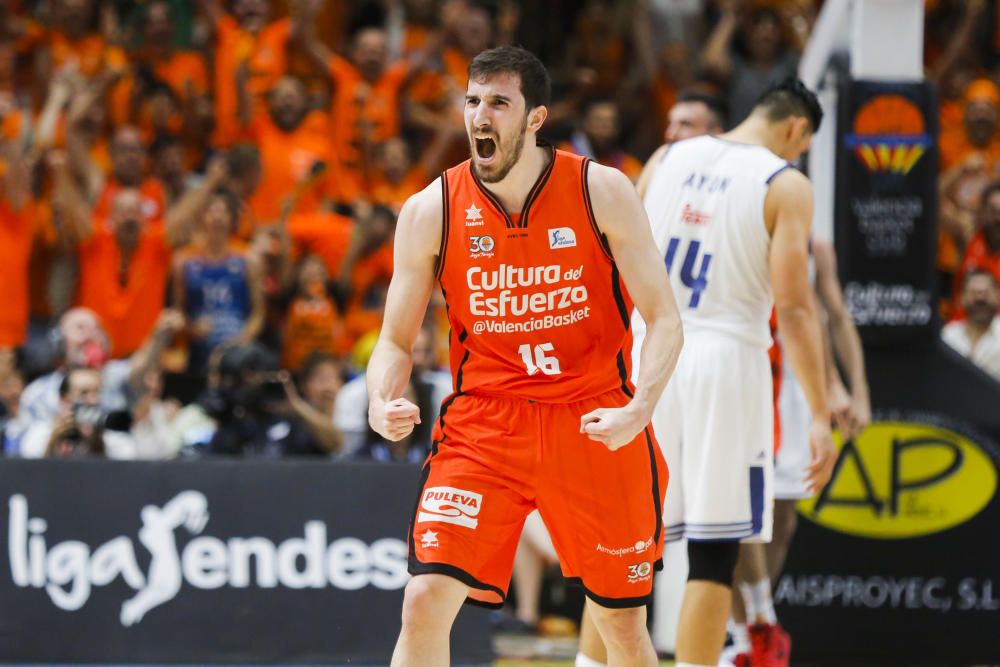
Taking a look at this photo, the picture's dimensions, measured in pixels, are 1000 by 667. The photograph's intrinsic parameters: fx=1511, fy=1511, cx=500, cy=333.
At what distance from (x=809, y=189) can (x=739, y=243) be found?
0.34 m

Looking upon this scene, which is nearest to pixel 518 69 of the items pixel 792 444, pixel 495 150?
pixel 495 150

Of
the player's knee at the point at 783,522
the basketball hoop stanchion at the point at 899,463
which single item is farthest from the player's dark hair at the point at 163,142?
the player's knee at the point at 783,522

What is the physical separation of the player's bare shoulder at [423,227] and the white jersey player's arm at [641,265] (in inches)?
19.1

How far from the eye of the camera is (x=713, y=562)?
18.7 ft

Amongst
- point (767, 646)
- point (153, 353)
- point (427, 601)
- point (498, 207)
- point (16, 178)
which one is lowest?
point (767, 646)

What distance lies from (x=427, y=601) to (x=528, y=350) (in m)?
0.84

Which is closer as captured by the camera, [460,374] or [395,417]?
[395,417]

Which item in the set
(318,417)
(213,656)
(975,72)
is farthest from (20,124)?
(975,72)

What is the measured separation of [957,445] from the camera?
25.4ft

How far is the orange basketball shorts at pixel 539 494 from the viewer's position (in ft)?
15.2

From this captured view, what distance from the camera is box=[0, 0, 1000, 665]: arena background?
764cm

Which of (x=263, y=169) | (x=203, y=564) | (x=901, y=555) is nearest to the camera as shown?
(x=203, y=564)

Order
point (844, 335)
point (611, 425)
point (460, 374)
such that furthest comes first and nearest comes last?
point (844, 335) < point (460, 374) < point (611, 425)

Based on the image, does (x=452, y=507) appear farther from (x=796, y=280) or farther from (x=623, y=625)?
(x=796, y=280)
